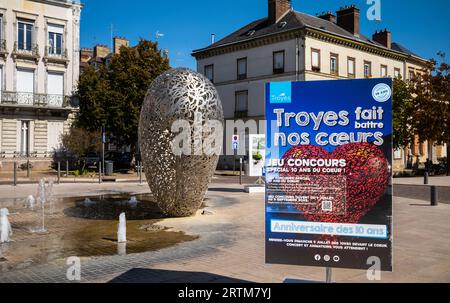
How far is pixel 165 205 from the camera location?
11156mm

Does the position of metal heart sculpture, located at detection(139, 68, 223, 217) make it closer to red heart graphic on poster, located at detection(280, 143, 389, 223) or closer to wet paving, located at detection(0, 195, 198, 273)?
wet paving, located at detection(0, 195, 198, 273)

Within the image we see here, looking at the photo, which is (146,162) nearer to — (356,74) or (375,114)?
(375,114)

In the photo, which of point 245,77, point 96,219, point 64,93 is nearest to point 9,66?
point 64,93

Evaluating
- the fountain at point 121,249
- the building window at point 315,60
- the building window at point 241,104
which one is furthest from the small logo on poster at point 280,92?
the building window at point 241,104

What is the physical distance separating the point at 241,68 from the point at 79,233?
34587 mm

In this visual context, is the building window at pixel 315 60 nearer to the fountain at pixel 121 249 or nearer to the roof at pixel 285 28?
the roof at pixel 285 28

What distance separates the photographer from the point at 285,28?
38375 millimetres

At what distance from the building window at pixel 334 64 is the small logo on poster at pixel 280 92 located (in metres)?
37.1

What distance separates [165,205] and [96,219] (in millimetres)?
1756

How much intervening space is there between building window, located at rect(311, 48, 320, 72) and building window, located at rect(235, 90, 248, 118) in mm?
6649

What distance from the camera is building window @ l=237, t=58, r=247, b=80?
138ft

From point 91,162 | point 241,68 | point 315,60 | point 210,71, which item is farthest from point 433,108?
point 91,162

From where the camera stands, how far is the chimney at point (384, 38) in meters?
47.8

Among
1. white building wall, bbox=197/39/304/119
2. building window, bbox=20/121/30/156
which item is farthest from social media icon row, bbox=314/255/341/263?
white building wall, bbox=197/39/304/119
